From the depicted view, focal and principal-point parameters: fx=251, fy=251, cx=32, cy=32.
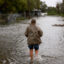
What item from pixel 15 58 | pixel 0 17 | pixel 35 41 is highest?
pixel 35 41

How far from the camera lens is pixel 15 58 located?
11.3 meters

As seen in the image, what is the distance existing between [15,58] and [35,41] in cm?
184

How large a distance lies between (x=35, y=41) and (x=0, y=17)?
193 ft

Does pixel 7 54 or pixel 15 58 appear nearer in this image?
pixel 15 58

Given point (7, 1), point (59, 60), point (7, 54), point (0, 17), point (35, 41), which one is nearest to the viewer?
point (35, 41)

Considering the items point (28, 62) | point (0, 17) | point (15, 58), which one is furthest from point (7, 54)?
point (0, 17)

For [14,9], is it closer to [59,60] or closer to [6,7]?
[6,7]

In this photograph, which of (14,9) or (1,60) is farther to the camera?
(14,9)

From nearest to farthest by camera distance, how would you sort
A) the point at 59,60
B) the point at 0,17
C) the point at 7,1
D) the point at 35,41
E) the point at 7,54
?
the point at 35,41
the point at 59,60
the point at 7,54
the point at 0,17
the point at 7,1

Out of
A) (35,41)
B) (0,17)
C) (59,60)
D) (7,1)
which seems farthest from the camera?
(7,1)

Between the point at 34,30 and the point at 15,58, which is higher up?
the point at 34,30

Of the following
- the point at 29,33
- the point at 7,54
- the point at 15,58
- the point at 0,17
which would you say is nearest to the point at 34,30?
the point at 29,33

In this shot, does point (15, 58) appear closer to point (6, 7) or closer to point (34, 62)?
point (34, 62)

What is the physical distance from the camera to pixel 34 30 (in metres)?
9.91
